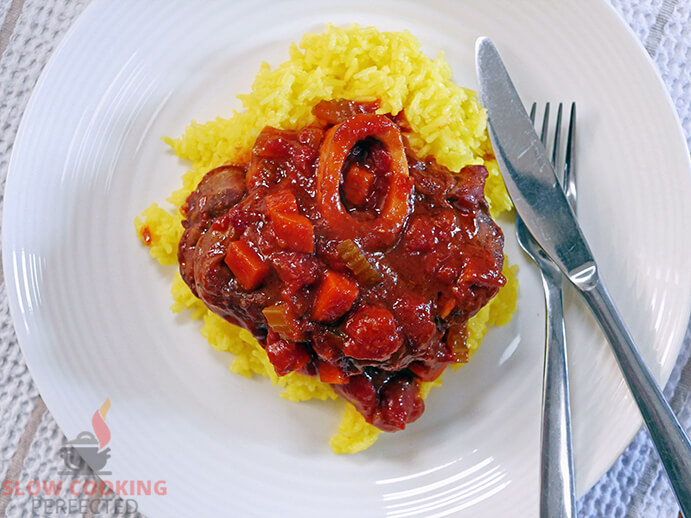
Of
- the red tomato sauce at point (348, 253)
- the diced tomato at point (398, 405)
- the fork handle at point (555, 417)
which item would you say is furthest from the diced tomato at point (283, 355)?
the fork handle at point (555, 417)

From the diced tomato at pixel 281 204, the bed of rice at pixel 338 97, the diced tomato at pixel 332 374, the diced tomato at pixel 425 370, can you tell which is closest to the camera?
the diced tomato at pixel 281 204

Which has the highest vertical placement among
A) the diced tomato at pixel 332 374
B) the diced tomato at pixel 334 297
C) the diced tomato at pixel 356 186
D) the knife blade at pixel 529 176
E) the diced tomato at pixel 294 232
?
the knife blade at pixel 529 176

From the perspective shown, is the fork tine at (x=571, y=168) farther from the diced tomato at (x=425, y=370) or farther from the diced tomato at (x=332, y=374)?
the diced tomato at (x=332, y=374)

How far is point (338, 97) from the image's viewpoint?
422cm

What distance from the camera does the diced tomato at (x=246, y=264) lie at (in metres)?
3.29

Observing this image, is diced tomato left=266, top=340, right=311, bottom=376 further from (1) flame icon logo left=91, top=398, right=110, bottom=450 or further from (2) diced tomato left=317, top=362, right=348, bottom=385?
(1) flame icon logo left=91, top=398, right=110, bottom=450

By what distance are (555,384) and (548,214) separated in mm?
1130

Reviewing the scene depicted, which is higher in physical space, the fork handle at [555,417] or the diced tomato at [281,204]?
the diced tomato at [281,204]

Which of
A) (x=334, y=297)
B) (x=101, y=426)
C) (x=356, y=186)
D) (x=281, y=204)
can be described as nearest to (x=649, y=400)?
(x=334, y=297)

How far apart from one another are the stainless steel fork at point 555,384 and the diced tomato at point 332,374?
4.53 ft

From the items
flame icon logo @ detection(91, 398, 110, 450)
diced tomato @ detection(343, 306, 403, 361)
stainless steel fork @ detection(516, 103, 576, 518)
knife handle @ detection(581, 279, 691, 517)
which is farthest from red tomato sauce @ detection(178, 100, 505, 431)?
flame icon logo @ detection(91, 398, 110, 450)

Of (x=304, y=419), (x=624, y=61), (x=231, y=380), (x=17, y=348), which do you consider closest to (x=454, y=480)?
(x=304, y=419)

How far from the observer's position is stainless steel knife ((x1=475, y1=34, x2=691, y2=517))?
11.8ft

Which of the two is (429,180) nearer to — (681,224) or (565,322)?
(565,322)
